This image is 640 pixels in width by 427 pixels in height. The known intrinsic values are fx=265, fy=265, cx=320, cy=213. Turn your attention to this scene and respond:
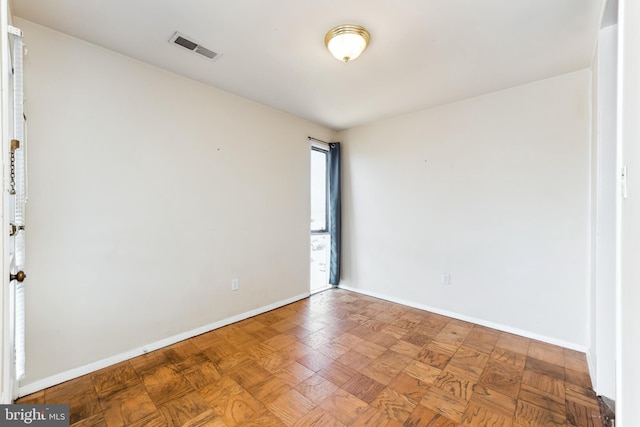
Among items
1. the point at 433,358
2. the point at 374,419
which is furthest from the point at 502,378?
the point at 374,419

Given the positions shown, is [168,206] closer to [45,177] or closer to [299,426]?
[45,177]

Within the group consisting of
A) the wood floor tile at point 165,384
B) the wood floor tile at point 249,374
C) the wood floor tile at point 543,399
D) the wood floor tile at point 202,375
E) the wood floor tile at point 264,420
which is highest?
the wood floor tile at point 165,384

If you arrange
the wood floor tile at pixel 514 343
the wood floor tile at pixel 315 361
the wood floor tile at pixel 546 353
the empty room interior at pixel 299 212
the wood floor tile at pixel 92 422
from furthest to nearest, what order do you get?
the wood floor tile at pixel 514 343 → the wood floor tile at pixel 546 353 → the wood floor tile at pixel 315 361 → the empty room interior at pixel 299 212 → the wood floor tile at pixel 92 422

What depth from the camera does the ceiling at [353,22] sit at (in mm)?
A: 1644

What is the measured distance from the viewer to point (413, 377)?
6.46 ft

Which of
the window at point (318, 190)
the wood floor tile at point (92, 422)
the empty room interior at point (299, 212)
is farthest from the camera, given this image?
the window at point (318, 190)

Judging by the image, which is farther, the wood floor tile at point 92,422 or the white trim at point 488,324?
the white trim at point 488,324

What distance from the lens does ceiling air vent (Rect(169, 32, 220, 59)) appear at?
6.35ft

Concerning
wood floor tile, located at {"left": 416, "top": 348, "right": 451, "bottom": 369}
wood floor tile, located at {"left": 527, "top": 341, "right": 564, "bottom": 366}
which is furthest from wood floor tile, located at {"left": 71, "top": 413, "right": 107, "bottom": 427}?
wood floor tile, located at {"left": 527, "top": 341, "right": 564, "bottom": 366}

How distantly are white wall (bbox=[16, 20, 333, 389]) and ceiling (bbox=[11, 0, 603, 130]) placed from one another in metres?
0.25

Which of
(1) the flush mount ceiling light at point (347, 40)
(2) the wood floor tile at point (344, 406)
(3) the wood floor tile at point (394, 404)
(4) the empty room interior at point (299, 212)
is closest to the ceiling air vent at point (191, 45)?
(4) the empty room interior at point (299, 212)

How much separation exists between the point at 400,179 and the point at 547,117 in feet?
5.07

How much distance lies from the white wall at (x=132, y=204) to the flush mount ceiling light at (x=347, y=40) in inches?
57.3

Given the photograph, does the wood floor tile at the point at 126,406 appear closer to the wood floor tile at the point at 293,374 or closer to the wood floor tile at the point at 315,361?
the wood floor tile at the point at 293,374
